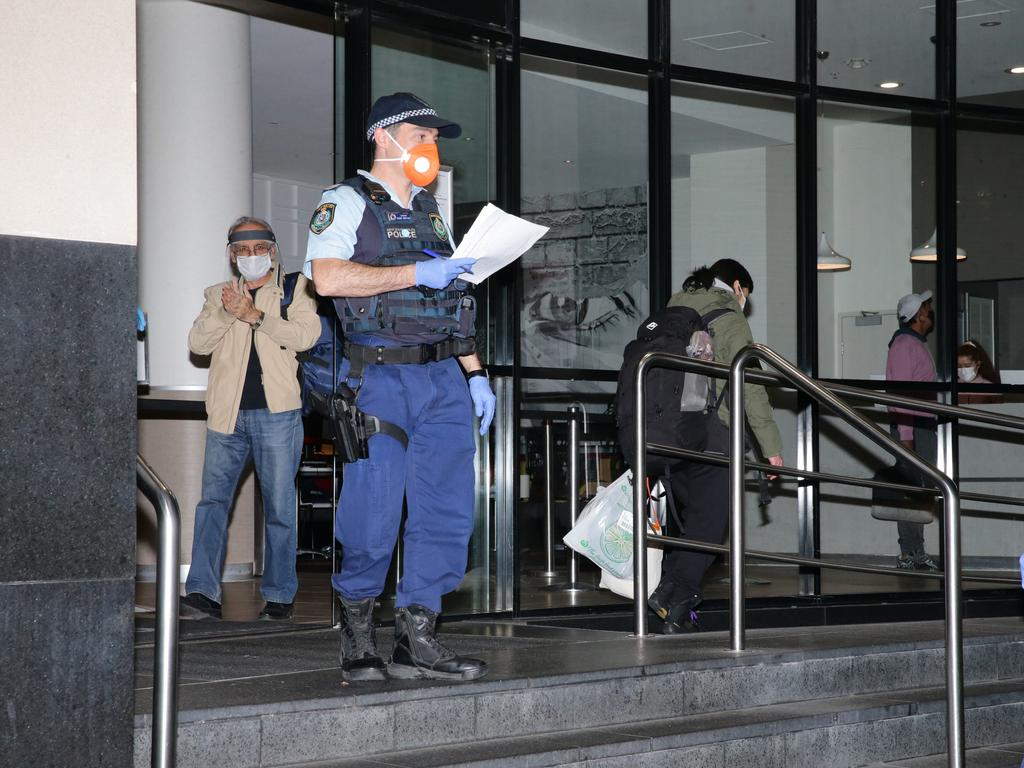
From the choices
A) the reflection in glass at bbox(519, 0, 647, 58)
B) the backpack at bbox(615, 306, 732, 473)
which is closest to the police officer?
the backpack at bbox(615, 306, 732, 473)

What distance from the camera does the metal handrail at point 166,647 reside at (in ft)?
8.90

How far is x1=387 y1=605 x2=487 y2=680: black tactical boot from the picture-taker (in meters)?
4.04

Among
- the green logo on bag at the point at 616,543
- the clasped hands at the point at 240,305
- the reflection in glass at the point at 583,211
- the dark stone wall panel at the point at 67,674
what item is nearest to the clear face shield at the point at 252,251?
the clasped hands at the point at 240,305

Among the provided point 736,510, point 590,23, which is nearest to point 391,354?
point 736,510

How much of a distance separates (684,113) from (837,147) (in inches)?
41.0

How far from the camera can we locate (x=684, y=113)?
279 inches

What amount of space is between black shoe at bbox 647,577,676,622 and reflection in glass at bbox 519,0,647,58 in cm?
269

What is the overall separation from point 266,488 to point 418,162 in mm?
2294

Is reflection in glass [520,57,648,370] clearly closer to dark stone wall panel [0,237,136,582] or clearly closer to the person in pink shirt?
the person in pink shirt

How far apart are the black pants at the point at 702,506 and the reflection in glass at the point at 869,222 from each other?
1850 mm

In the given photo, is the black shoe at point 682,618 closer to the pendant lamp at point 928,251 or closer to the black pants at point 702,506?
the black pants at point 702,506

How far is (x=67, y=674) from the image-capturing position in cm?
287

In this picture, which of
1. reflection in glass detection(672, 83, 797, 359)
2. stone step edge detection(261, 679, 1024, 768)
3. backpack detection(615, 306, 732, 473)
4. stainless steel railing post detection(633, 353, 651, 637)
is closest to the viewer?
stone step edge detection(261, 679, 1024, 768)

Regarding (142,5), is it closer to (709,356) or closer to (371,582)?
(709,356)
